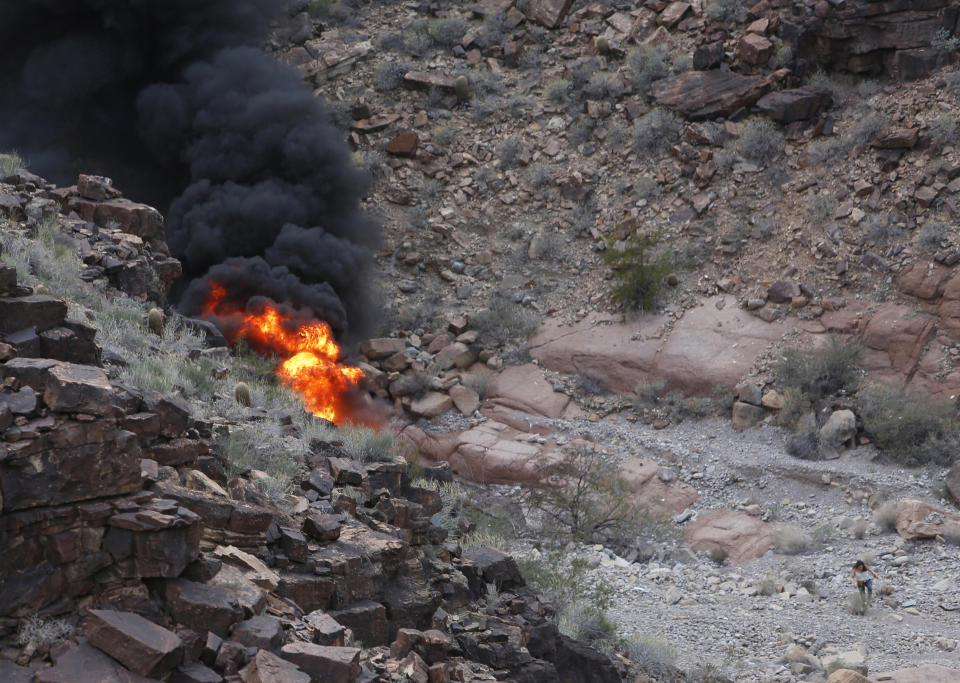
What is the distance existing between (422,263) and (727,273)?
7.61 m

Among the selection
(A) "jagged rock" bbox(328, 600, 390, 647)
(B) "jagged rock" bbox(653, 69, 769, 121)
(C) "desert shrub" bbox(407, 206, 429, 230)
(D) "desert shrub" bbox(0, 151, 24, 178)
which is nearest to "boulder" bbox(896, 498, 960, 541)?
(A) "jagged rock" bbox(328, 600, 390, 647)

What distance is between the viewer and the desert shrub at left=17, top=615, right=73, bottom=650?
19.0 ft

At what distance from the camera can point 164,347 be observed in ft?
38.6

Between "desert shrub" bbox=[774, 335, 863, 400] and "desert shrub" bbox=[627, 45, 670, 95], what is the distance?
958cm

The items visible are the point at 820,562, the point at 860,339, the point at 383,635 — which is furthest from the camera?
the point at 860,339

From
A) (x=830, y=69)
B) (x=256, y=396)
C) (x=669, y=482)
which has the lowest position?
(x=669, y=482)

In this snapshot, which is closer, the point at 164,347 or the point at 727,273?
the point at 164,347

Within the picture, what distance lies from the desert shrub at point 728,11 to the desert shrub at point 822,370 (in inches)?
400

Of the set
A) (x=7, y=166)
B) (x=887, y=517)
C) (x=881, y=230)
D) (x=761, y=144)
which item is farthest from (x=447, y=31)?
(x=887, y=517)

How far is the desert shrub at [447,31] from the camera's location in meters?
28.8

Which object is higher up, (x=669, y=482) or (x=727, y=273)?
(x=727, y=273)

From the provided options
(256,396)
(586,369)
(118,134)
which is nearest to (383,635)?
(256,396)

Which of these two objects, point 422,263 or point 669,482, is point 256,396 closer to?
point 669,482

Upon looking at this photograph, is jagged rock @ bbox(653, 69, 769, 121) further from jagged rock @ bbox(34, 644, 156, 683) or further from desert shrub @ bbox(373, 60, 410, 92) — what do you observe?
jagged rock @ bbox(34, 644, 156, 683)
